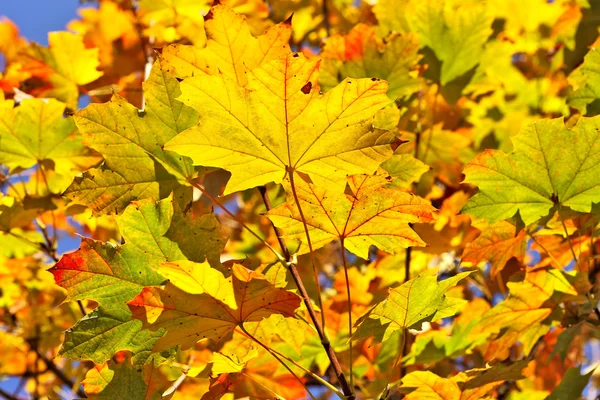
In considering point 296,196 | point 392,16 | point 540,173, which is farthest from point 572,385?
point 392,16

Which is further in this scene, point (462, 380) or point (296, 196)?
point (462, 380)

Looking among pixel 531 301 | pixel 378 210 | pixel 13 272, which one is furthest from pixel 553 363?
pixel 13 272

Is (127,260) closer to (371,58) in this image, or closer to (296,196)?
(296,196)

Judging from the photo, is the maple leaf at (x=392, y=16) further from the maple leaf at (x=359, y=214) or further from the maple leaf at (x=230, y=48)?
the maple leaf at (x=359, y=214)

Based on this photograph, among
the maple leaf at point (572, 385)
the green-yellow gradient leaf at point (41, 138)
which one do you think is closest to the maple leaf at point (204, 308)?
the maple leaf at point (572, 385)

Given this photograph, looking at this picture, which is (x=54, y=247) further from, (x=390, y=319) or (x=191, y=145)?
(x=390, y=319)

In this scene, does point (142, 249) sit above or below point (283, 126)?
below

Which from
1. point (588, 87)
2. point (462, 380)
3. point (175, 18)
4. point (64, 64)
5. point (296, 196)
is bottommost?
point (462, 380)

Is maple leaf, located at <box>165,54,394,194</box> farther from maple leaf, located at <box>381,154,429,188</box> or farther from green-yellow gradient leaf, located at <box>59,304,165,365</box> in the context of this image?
maple leaf, located at <box>381,154,429,188</box>
